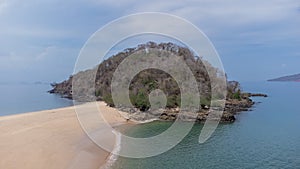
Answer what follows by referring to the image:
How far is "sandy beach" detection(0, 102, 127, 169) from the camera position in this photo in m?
15.5

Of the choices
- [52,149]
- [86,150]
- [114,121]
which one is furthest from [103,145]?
[114,121]

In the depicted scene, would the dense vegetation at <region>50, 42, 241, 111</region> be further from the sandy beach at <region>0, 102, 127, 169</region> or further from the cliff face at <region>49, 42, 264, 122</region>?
→ the sandy beach at <region>0, 102, 127, 169</region>

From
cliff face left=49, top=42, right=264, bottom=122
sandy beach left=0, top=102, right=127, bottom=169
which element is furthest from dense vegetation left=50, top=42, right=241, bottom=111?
sandy beach left=0, top=102, right=127, bottom=169

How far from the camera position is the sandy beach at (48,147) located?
15.5 m

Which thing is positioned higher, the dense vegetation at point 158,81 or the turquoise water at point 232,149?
the dense vegetation at point 158,81

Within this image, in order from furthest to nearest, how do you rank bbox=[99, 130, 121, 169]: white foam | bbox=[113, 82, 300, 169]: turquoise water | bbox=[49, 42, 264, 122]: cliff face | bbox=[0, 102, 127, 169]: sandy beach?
bbox=[49, 42, 264, 122]: cliff face → bbox=[113, 82, 300, 169]: turquoise water → bbox=[99, 130, 121, 169]: white foam → bbox=[0, 102, 127, 169]: sandy beach

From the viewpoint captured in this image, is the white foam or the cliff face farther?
the cliff face

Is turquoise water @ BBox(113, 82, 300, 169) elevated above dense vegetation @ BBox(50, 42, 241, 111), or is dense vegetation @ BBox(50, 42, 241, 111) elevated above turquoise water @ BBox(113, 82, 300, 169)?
dense vegetation @ BBox(50, 42, 241, 111)

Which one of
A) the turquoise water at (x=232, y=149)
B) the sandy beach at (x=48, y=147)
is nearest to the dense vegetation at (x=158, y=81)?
the turquoise water at (x=232, y=149)

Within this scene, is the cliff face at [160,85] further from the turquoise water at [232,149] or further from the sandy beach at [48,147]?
the sandy beach at [48,147]

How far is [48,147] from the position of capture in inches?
730

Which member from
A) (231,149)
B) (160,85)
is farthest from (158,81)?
(231,149)

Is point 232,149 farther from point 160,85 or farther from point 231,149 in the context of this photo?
point 160,85

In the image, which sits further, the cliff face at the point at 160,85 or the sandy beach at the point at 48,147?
the cliff face at the point at 160,85
